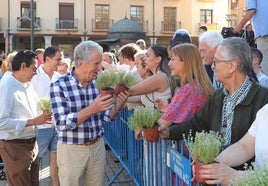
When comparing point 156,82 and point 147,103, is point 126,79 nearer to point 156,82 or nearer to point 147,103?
point 156,82

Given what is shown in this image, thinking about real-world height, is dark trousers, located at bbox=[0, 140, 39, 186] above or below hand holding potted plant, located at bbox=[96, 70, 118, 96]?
below

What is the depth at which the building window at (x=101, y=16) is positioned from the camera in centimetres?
4285

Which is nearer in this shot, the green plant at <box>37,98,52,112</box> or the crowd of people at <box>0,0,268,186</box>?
the crowd of people at <box>0,0,268,186</box>

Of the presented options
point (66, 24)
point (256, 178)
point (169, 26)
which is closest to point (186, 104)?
point (256, 178)

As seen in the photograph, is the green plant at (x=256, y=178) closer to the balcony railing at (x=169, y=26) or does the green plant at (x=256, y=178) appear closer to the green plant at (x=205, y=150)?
the green plant at (x=205, y=150)

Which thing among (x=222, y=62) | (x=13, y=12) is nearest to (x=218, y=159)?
(x=222, y=62)

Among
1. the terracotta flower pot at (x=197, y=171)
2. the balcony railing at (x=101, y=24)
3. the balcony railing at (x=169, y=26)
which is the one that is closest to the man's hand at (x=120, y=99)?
the terracotta flower pot at (x=197, y=171)

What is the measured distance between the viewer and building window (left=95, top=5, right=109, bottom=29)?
141ft

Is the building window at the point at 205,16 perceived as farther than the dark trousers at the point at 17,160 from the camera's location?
Yes

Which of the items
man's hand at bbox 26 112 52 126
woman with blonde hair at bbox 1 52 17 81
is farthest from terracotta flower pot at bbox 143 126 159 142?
woman with blonde hair at bbox 1 52 17 81

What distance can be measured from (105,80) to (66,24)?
129 ft

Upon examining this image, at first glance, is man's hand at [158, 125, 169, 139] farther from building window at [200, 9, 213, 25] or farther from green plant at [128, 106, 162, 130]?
building window at [200, 9, 213, 25]

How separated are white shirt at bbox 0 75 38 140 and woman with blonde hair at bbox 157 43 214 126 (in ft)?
6.53

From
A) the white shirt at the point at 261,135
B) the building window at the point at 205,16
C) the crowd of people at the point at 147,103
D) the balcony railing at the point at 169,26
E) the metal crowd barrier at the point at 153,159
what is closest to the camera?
the white shirt at the point at 261,135
